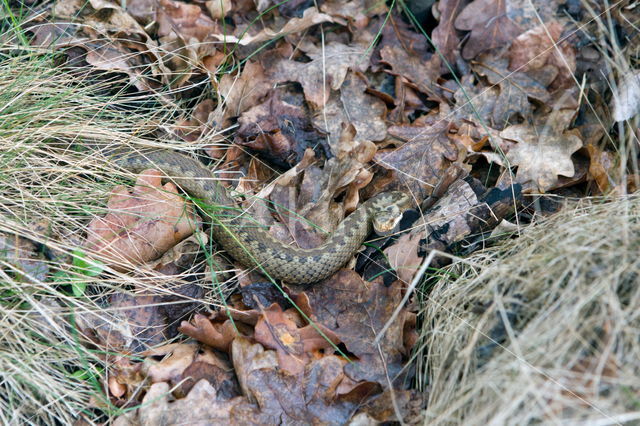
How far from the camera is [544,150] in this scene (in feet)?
15.9

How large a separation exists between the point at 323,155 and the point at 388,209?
758 millimetres

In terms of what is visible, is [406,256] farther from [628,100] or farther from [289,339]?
[628,100]

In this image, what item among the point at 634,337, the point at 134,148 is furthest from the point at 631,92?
the point at 134,148

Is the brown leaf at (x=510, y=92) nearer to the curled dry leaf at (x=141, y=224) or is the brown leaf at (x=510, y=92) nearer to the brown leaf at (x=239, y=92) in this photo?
the brown leaf at (x=239, y=92)

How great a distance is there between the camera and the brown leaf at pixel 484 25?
548 centimetres

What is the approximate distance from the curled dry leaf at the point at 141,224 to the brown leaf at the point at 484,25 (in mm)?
3122

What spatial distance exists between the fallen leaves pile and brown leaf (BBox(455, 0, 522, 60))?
14 mm

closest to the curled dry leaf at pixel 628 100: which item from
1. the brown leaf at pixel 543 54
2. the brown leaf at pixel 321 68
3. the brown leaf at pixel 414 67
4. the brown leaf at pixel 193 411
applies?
the brown leaf at pixel 543 54

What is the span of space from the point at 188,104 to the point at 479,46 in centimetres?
280

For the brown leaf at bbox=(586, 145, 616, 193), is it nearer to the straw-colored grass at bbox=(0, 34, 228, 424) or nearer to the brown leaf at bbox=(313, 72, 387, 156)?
the brown leaf at bbox=(313, 72, 387, 156)

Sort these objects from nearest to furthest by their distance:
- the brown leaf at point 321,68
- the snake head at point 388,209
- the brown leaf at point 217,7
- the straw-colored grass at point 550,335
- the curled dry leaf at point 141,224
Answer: the straw-colored grass at point 550,335 < the curled dry leaf at point 141,224 < the snake head at point 388,209 < the brown leaf at point 321,68 < the brown leaf at point 217,7

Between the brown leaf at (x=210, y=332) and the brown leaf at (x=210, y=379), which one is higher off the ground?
the brown leaf at (x=210, y=332)

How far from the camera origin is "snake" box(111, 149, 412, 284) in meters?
4.49

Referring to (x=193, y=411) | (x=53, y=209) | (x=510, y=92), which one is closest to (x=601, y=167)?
(x=510, y=92)
